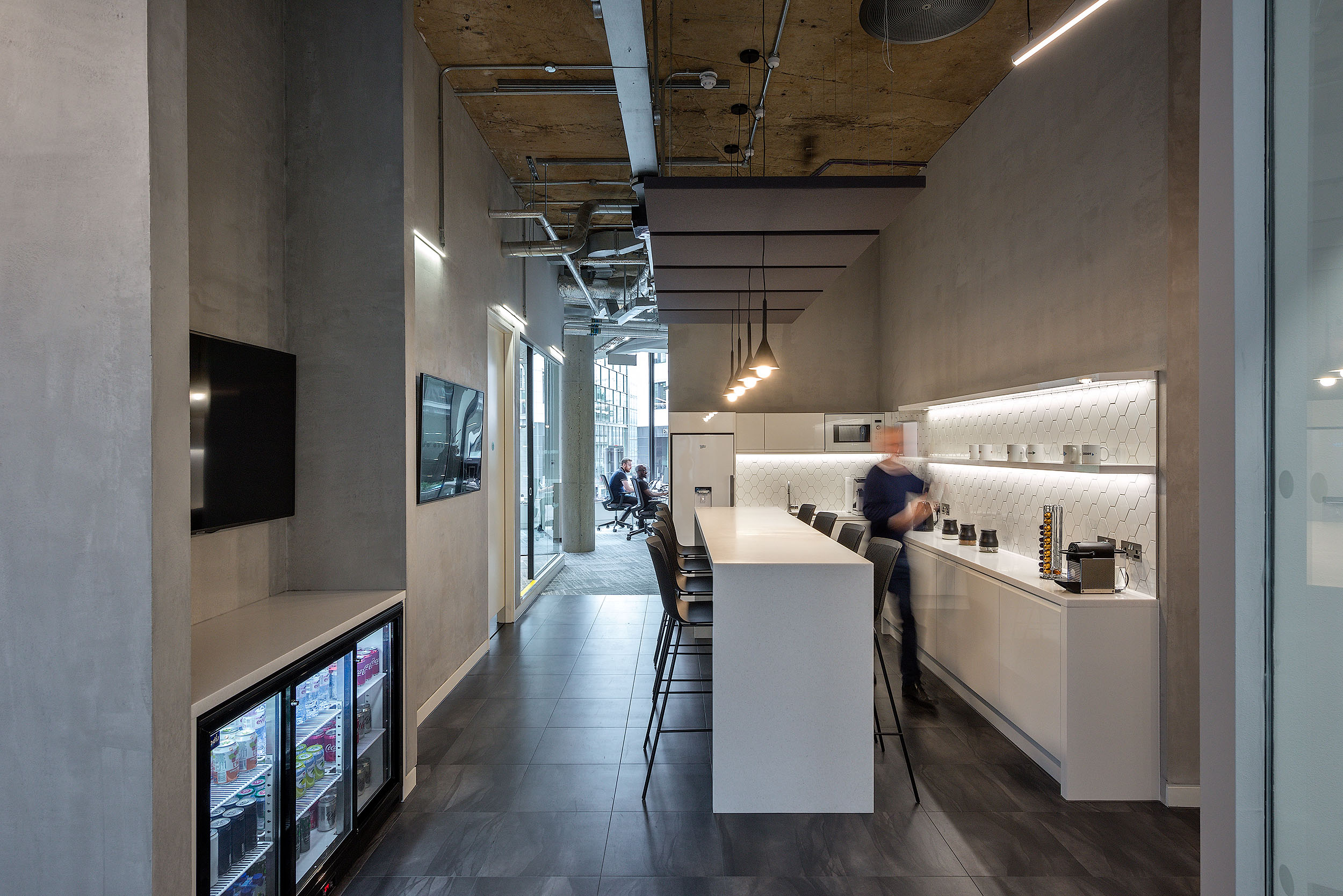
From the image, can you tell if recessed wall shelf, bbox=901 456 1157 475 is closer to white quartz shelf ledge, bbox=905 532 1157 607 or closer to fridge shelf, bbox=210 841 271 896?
white quartz shelf ledge, bbox=905 532 1157 607

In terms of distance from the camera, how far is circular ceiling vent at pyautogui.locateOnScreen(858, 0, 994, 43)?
129 inches

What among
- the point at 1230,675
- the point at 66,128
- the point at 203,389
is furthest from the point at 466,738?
the point at 1230,675

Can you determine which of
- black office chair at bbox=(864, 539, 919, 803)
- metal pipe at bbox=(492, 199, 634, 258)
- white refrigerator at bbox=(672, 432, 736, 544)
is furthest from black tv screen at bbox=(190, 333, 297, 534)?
white refrigerator at bbox=(672, 432, 736, 544)

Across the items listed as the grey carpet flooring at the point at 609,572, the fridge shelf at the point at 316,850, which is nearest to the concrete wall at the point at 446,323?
the fridge shelf at the point at 316,850

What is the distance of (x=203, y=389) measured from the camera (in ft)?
7.76

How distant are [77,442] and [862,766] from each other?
3.00m

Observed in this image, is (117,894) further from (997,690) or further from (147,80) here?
(997,690)

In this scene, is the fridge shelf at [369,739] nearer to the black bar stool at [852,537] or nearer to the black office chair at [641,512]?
the black bar stool at [852,537]

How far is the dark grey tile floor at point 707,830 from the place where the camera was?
2.55m

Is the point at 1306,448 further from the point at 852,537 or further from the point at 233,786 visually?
the point at 852,537

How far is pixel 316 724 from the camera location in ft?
8.30

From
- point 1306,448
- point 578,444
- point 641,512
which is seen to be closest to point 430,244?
point 1306,448

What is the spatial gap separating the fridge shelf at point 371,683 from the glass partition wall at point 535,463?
12.0 ft

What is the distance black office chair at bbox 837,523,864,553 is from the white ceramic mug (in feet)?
4.00
